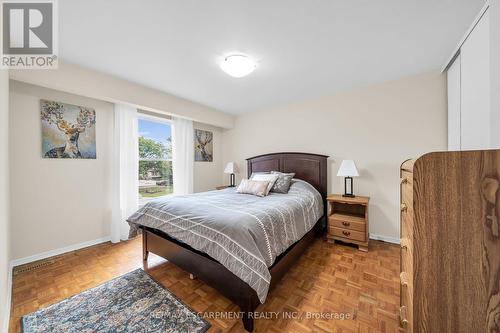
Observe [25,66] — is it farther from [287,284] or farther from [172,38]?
[287,284]

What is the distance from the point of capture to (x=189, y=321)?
1.42 m

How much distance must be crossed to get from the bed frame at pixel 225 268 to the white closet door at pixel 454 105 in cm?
150

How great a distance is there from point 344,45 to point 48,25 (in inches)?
107

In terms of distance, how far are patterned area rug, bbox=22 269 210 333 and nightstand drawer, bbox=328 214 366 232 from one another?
6.81ft

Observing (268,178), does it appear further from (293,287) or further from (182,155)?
(182,155)

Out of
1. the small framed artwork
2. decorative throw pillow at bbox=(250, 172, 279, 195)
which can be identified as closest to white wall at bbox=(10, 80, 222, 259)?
the small framed artwork

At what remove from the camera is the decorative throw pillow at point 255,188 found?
276cm

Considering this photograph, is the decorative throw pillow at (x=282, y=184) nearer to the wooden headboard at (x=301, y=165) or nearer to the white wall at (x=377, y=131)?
the wooden headboard at (x=301, y=165)

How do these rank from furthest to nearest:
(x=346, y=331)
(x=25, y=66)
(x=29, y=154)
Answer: (x=29, y=154), (x=25, y=66), (x=346, y=331)

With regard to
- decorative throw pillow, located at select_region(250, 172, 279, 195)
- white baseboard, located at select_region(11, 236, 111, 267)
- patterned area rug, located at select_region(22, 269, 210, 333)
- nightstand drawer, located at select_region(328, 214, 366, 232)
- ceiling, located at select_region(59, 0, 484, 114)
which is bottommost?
patterned area rug, located at select_region(22, 269, 210, 333)

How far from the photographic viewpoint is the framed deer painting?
2348 millimetres

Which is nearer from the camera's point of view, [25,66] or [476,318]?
[476,318]

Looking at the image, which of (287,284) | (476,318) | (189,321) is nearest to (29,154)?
(189,321)

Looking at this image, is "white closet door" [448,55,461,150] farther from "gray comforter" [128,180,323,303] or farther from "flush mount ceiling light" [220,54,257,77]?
"flush mount ceiling light" [220,54,257,77]
